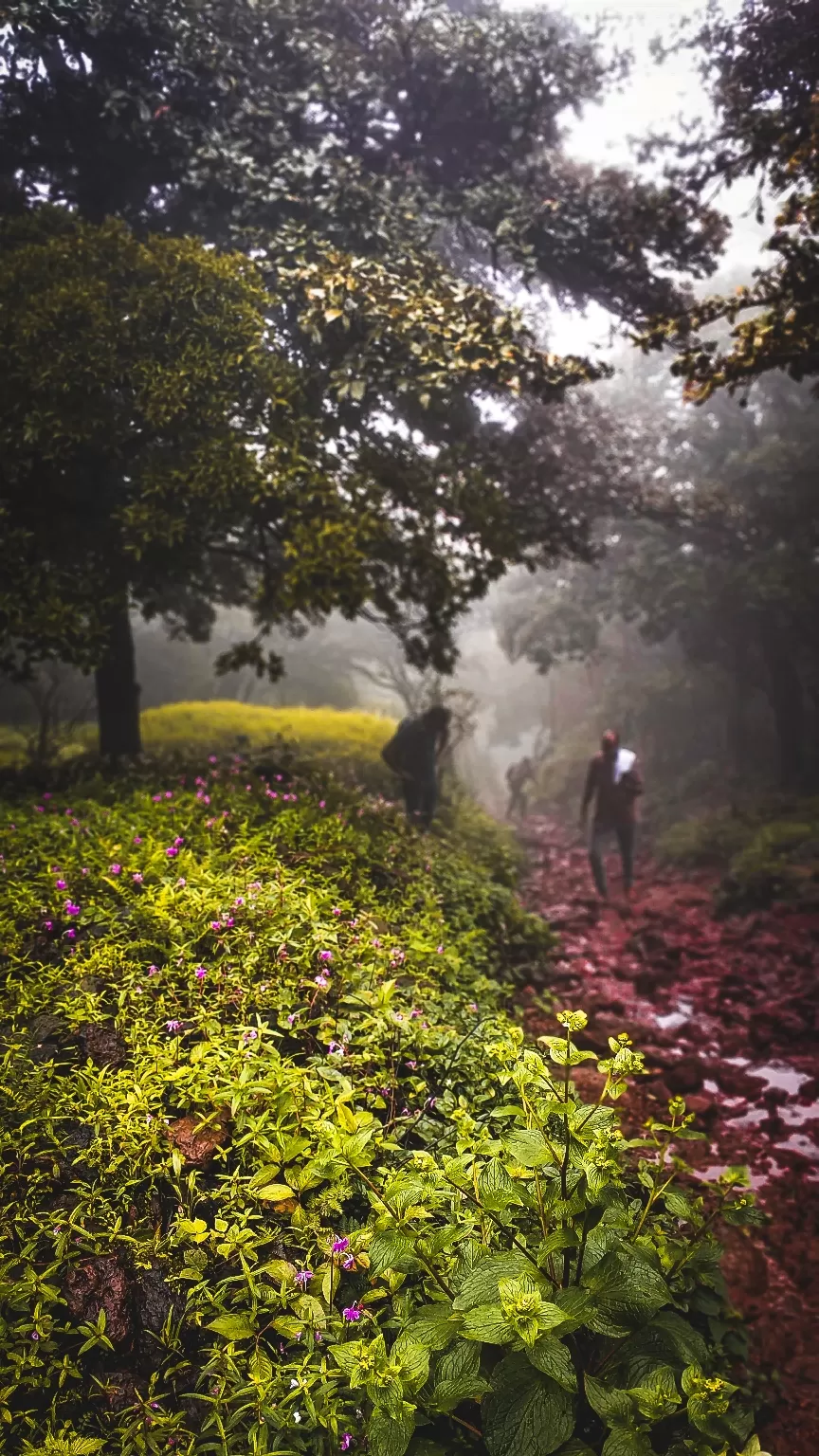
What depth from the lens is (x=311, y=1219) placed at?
225cm

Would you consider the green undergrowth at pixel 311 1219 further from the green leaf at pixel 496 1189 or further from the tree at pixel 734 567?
the tree at pixel 734 567

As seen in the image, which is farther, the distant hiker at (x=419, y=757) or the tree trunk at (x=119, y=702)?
the distant hiker at (x=419, y=757)

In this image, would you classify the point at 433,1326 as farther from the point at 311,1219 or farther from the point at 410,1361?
the point at 311,1219

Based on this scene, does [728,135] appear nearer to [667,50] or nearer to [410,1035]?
[667,50]

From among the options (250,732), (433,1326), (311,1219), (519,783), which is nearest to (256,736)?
(250,732)

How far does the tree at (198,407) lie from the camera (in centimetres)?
548

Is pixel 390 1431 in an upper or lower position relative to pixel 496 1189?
lower

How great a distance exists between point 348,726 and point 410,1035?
1170cm

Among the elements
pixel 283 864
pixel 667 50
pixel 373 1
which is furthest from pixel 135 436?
pixel 667 50

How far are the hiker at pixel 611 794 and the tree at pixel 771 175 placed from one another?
4589 millimetres

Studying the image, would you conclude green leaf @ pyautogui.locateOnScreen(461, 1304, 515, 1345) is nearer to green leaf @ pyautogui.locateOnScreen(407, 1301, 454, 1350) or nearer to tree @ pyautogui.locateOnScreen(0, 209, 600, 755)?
green leaf @ pyautogui.locateOnScreen(407, 1301, 454, 1350)

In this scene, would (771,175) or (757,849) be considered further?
(757,849)

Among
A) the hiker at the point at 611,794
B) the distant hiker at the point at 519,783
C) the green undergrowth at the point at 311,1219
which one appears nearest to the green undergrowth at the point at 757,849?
the hiker at the point at 611,794

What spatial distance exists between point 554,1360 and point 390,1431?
1.47 feet
